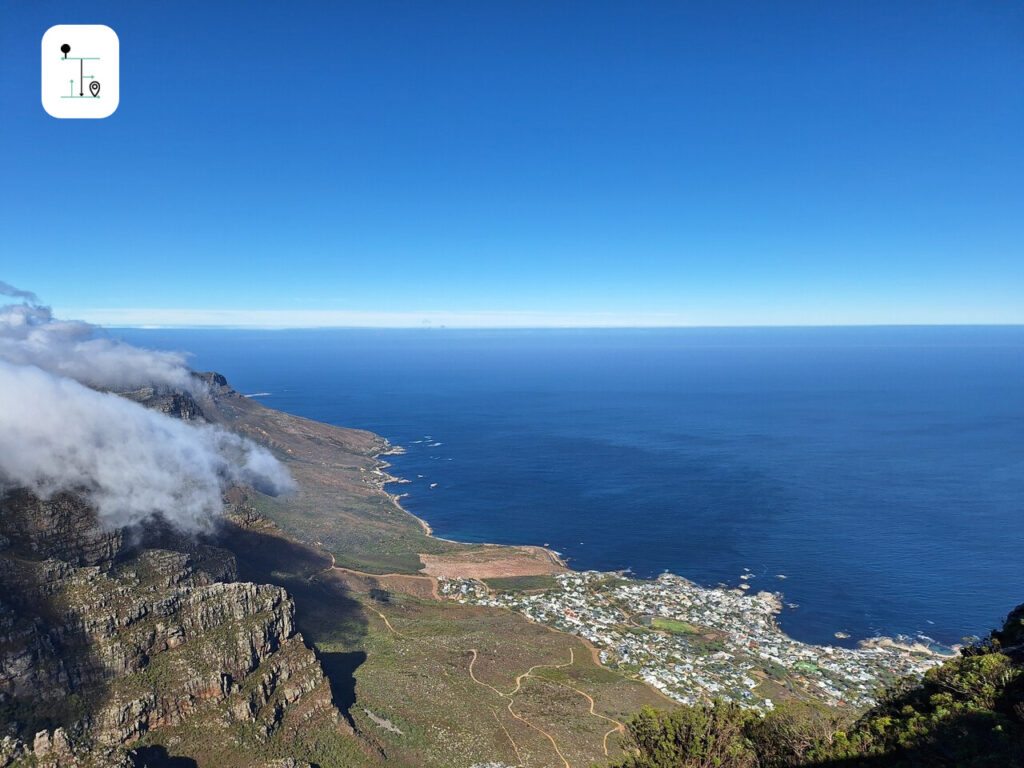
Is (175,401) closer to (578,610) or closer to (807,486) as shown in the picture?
(578,610)

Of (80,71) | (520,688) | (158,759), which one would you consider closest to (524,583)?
(520,688)

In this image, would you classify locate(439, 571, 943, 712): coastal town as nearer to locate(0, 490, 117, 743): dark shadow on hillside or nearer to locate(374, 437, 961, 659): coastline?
locate(374, 437, 961, 659): coastline

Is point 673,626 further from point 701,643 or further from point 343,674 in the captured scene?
point 343,674

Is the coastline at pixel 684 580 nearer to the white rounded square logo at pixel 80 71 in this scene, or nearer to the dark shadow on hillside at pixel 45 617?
the dark shadow on hillside at pixel 45 617

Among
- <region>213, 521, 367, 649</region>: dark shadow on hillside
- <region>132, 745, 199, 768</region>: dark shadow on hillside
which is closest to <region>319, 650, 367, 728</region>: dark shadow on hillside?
<region>213, 521, 367, 649</region>: dark shadow on hillside

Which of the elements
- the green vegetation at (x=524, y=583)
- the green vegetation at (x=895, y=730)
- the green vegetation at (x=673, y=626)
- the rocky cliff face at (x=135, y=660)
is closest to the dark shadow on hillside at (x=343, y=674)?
the rocky cliff face at (x=135, y=660)
